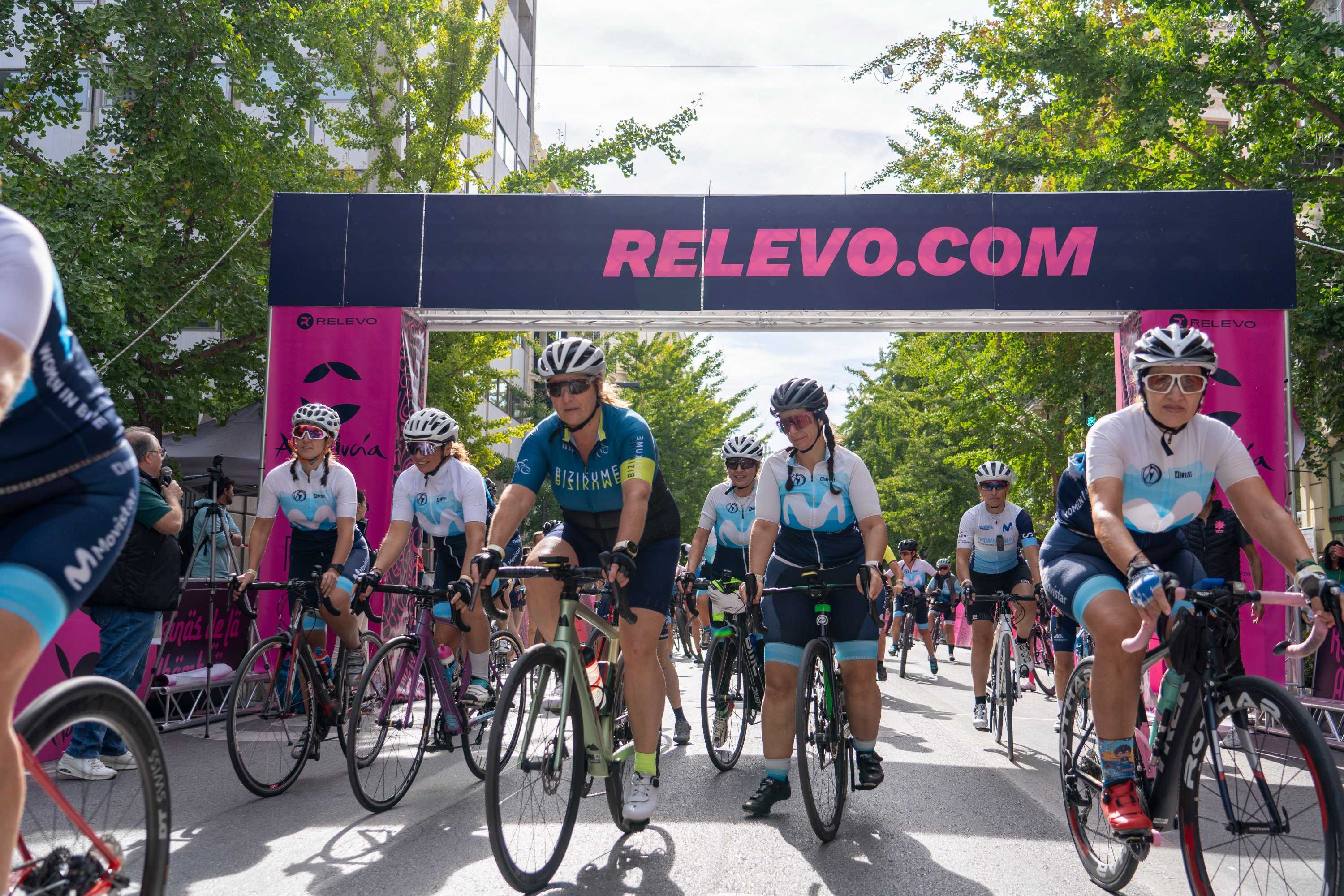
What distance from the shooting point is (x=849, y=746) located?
223 inches

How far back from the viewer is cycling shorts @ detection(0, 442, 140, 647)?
2557mm

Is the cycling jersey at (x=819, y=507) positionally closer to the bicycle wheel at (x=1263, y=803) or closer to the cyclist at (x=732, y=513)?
the bicycle wheel at (x=1263, y=803)

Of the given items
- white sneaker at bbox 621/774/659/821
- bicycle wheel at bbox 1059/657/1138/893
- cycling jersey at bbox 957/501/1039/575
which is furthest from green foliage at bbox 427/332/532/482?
bicycle wheel at bbox 1059/657/1138/893

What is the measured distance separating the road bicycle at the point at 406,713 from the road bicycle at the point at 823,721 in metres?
1.75

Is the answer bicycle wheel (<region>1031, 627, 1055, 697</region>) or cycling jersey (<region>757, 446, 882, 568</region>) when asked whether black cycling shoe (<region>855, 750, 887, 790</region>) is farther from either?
bicycle wheel (<region>1031, 627, 1055, 697</region>)

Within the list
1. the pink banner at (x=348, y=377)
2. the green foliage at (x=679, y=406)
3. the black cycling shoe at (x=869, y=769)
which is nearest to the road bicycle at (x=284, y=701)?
the black cycling shoe at (x=869, y=769)

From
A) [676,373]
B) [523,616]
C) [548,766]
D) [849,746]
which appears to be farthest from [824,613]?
[676,373]

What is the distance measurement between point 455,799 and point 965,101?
21096 mm

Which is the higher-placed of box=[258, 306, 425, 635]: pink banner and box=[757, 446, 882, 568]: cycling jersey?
box=[258, 306, 425, 635]: pink banner

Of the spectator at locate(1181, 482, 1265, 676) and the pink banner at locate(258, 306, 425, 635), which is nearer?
the spectator at locate(1181, 482, 1265, 676)

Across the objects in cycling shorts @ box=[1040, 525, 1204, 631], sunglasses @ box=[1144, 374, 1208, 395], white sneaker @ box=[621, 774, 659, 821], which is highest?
sunglasses @ box=[1144, 374, 1208, 395]

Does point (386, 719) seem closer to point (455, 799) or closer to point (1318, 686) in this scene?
point (455, 799)

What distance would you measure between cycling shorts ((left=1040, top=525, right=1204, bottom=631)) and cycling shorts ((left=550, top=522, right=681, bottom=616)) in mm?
1684

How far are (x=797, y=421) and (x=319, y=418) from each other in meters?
3.32
